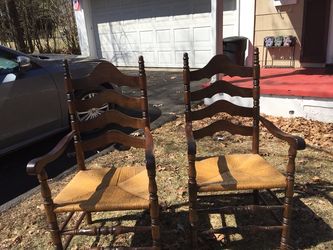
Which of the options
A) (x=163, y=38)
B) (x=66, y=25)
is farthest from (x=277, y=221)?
(x=66, y=25)

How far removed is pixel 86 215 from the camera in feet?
10.2

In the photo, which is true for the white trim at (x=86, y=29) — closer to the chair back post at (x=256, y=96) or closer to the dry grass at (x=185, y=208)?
the dry grass at (x=185, y=208)

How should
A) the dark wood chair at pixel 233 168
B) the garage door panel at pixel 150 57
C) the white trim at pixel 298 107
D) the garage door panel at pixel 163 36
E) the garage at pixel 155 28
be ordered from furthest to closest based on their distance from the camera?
the garage door panel at pixel 150 57 → the garage door panel at pixel 163 36 → the garage at pixel 155 28 → the white trim at pixel 298 107 → the dark wood chair at pixel 233 168

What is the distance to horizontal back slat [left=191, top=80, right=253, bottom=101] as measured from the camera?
300cm

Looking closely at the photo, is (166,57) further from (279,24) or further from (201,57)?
(279,24)

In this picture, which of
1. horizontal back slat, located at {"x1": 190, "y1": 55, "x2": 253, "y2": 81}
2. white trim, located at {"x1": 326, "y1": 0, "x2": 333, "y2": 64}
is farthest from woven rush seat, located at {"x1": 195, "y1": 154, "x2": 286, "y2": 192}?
white trim, located at {"x1": 326, "y1": 0, "x2": 333, "y2": 64}

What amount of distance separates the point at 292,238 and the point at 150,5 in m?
9.18

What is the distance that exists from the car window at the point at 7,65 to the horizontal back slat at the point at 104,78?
191cm

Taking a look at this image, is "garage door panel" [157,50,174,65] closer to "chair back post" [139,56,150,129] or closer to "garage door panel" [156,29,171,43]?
"garage door panel" [156,29,171,43]

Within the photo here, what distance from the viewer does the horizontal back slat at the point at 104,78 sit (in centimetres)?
280

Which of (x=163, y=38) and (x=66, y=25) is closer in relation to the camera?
(x=163, y=38)

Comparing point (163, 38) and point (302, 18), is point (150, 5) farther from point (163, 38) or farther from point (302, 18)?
point (302, 18)

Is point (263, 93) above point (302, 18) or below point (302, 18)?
below

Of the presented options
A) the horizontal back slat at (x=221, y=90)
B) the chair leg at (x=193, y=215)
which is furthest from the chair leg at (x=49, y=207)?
the horizontal back slat at (x=221, y=90)
